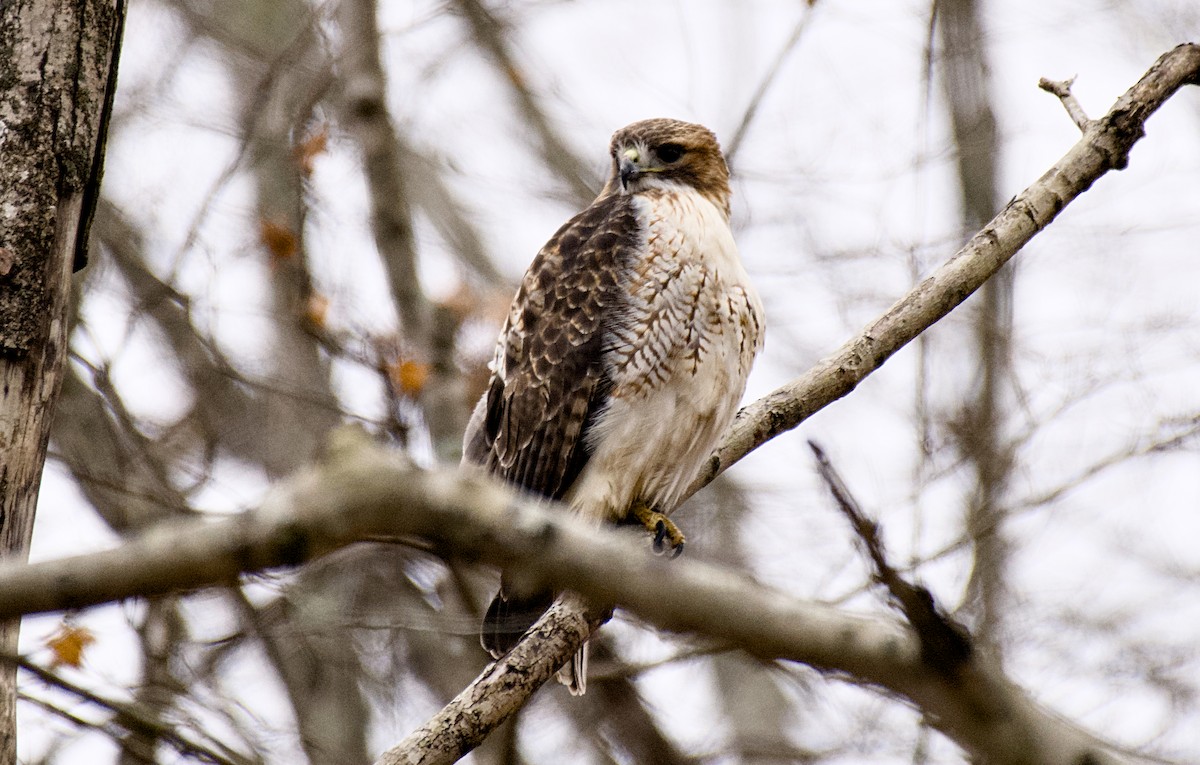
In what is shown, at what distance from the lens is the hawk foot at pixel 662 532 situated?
4398mm

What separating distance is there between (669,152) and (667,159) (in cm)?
3

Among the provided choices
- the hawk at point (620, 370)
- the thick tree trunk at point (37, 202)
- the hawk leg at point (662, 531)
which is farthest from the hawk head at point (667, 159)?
the thick tree trunk at point (37, 202)

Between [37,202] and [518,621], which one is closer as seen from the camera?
[37,202]

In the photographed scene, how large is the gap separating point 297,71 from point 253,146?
662 millimetres

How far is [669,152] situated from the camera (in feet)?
16.6

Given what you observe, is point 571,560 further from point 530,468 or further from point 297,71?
point 297,71

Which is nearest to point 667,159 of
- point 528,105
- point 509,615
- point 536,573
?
point 509,615

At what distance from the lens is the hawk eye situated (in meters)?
5.05

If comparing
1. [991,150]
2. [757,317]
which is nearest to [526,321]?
[757,317]

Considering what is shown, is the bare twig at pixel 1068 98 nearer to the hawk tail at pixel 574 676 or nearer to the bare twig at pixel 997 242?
the bare twig at pixel 997 242

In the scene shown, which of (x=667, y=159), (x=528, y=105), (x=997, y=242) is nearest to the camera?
(x=997, y=242)

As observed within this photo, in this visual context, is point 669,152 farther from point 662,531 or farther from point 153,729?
point 153,729

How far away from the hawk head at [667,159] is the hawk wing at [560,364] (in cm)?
45

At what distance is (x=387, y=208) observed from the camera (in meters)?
6.48
